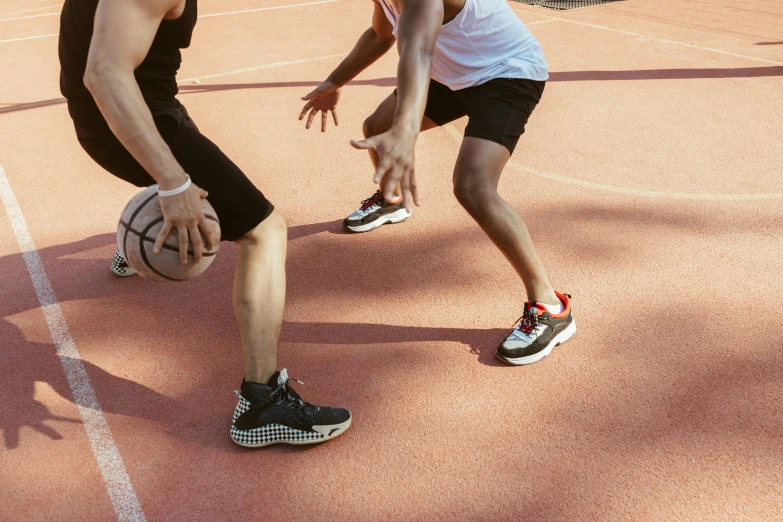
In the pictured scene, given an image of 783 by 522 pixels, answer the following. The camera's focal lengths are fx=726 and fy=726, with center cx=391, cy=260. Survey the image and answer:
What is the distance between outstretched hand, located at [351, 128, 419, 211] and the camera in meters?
2.38

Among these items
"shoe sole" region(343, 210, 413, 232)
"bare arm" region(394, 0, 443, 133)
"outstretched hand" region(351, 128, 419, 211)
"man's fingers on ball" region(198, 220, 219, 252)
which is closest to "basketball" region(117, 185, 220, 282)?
"man's fingers on ball" region(198, 220, 219, 252)

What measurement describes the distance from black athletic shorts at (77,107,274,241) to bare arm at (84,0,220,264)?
338mm

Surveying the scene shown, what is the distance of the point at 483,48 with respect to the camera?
3652mm

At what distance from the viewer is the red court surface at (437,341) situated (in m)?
2.86

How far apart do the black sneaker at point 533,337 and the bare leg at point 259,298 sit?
1.18 m

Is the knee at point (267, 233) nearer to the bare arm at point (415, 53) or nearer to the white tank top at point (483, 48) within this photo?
the bare arm at point (415, 53)

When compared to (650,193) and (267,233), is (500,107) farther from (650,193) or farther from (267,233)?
(650,193)

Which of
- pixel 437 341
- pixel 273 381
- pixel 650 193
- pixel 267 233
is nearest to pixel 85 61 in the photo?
pixel 267 233

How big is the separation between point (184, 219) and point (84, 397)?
141cm

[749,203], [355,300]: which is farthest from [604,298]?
[749,203]

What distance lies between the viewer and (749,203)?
5.12m

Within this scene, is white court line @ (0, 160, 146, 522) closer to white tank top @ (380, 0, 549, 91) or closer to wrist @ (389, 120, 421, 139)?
wrist @ (389, 120, 421, 139)

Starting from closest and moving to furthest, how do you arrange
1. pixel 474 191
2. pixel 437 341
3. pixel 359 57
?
1. pixel 474 191
2. pixel 437 341
3. pixel 359 57

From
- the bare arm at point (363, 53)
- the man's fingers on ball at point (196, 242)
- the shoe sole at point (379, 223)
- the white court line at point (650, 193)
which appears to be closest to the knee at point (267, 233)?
the man's fingers on ball at point (196, 242)
